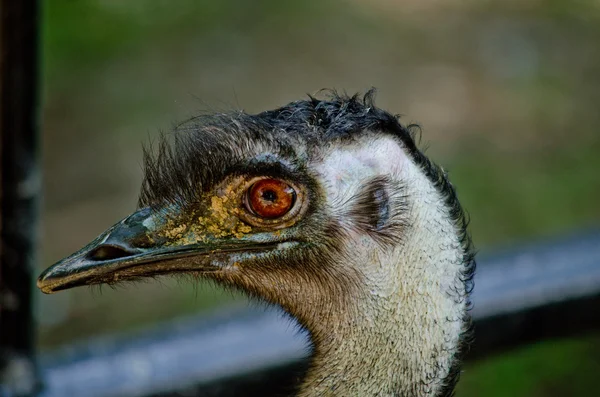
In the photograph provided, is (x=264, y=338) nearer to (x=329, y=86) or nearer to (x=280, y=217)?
(x=280, y=217)

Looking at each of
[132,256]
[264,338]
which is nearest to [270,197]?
[132,256]

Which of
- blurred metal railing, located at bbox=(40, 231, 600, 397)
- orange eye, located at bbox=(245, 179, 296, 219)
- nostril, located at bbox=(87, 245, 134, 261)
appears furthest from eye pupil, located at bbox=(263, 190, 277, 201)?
blurred metal railing, located at bbox=(40, 231, 600, 397)

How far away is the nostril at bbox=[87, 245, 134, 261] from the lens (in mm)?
1940

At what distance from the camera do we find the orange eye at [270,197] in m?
1.95

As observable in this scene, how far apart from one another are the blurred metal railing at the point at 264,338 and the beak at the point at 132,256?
1031 mm

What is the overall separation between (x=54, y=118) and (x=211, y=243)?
15.7 feet

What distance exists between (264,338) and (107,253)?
1.28 metres

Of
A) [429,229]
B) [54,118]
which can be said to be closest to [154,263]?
[429,229]

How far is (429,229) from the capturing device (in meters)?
1.99

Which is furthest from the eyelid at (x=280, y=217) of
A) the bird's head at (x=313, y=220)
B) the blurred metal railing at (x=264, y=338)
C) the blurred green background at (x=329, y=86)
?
the blurred green background at (x=329, y=86)

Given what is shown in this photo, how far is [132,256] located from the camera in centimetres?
193

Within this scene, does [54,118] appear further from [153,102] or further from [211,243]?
[211,243]

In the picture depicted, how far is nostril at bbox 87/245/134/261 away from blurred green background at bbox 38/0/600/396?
3.24 m

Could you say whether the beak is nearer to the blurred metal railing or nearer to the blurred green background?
the blurred metal railing
